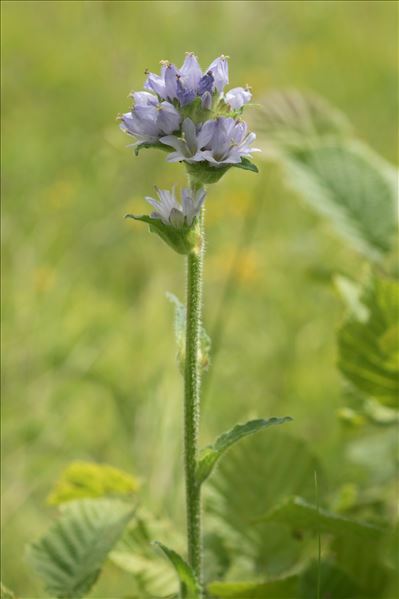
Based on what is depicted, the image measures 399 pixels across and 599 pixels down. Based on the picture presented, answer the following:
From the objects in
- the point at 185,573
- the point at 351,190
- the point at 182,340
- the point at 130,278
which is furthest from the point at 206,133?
the point at 130,278

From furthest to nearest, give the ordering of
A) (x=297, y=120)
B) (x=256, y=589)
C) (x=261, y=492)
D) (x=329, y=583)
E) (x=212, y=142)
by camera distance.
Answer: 1. (x=297, y=120)
2. (x=261, y=492)
3. (x=329, y=583)
4. (x=256, y=589)
5. (x=212, y=142)

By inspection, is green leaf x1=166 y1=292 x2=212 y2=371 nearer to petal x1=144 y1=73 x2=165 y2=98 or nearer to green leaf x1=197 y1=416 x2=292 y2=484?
green leaf x1=197 y1=416 x2=292 y2=484

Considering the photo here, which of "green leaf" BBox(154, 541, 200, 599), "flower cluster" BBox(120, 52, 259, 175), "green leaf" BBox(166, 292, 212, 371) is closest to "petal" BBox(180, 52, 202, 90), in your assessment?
"flower cluster" BBox(120, 52, 259, 175)

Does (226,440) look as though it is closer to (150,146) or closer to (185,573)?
(185,573)

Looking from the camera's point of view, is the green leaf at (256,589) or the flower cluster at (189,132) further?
the green leaf at (256,589)

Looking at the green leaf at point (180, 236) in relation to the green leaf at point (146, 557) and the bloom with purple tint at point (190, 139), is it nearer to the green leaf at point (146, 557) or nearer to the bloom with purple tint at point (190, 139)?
the bloom with purple tint at point (190, 139)

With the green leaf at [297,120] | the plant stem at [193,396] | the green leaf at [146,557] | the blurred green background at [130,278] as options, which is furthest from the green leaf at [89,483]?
the green leaf at [297,120]
